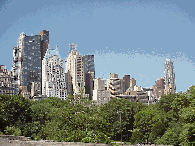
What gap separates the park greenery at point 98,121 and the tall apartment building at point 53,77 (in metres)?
95.1

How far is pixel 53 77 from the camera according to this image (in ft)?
564

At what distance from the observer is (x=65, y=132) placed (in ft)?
81.4

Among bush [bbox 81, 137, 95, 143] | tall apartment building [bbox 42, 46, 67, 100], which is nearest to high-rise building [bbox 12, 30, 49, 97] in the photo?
tall apartment building [bbox 42, 46, 67, 100]

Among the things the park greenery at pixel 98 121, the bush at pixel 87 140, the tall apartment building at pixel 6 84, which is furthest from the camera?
the tall apartment building at pixel 6 84

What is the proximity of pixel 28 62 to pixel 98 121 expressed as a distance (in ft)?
532

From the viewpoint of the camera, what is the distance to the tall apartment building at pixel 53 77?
164 meters

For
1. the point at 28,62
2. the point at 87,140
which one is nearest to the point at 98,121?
the point at 87,140

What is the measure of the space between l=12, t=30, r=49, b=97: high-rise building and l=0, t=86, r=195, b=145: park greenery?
11040 centimetres

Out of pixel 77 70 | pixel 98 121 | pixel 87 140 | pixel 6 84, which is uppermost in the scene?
pixel 77 70

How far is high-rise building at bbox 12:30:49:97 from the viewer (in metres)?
175

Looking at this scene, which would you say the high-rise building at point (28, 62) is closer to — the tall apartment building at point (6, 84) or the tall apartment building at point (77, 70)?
the tall apartment building at point (6, 84)

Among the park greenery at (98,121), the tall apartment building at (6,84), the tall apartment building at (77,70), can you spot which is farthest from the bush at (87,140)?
the tall apartment building at (77,70)

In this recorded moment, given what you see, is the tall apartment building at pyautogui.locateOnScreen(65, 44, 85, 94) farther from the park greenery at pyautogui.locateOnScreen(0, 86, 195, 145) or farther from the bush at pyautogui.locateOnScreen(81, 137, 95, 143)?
the bush at pyautogui.locateOnScreen(81, 137, 95, 143)

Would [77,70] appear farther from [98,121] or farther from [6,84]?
[98,121]
